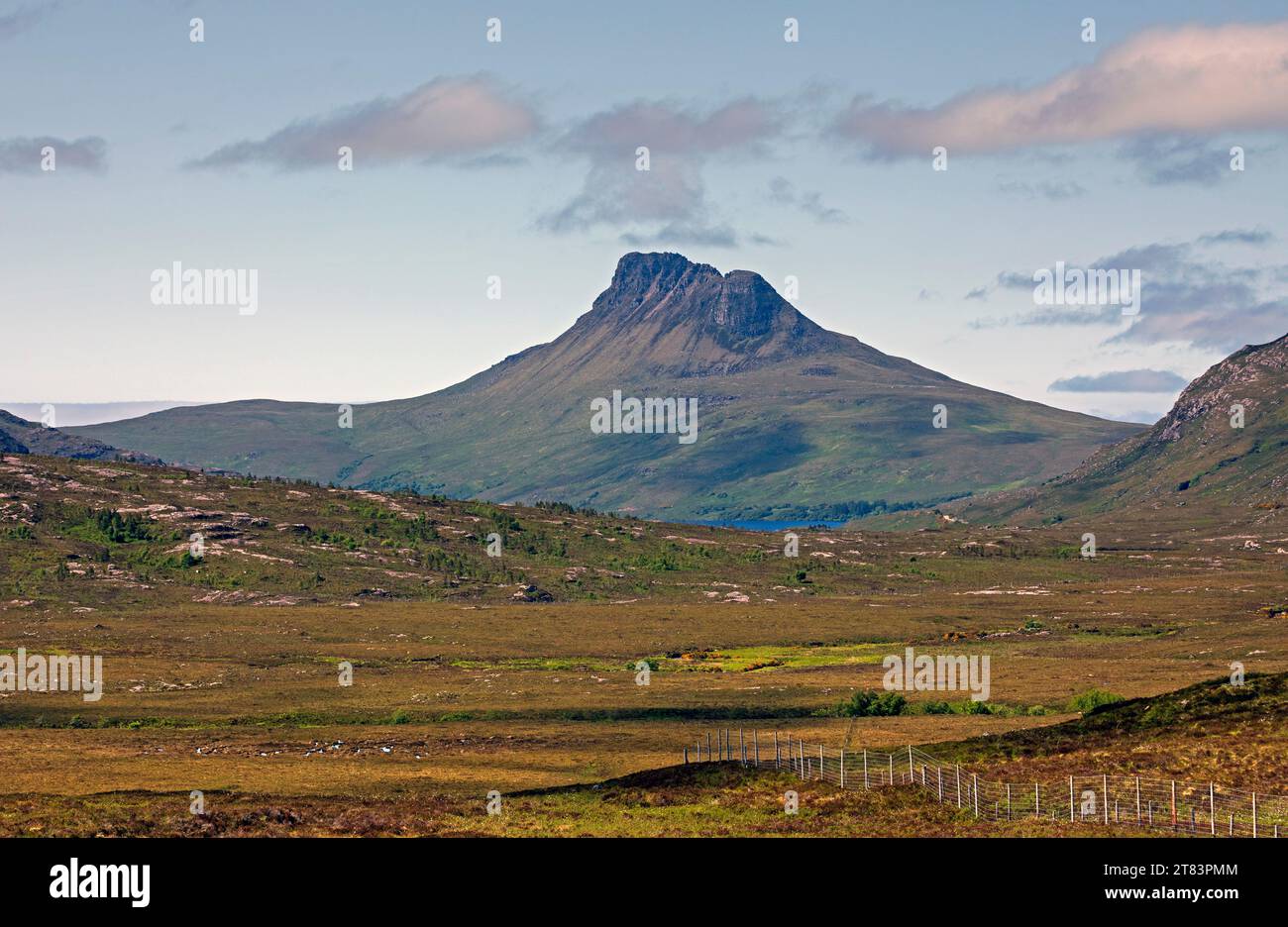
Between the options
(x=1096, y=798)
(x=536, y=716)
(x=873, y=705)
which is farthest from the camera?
(x=536, y=716)

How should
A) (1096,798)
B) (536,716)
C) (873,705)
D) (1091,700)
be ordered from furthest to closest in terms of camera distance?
1. (536,716)
2. (873,705)
3. (1091,700)
4. (1096,798)

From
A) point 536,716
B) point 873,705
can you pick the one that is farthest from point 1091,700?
point 536,716

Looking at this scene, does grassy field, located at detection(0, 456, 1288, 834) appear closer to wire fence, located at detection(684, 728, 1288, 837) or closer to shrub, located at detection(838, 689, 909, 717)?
shrub, located at detection(838, 689, 909, 717)

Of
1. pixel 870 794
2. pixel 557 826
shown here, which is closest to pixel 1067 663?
pixel 870 794

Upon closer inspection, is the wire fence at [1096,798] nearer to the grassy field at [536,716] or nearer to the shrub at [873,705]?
the grassy field at [536,716]

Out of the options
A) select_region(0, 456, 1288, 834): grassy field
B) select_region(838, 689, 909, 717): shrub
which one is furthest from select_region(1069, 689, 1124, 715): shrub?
select_region(838, 689, 909, 717): shrub

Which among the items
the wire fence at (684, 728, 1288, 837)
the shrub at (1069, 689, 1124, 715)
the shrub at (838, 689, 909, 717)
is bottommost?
the shrub at (838, 689, 909, 717)

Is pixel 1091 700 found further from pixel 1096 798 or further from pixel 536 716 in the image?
pixel 1096 798

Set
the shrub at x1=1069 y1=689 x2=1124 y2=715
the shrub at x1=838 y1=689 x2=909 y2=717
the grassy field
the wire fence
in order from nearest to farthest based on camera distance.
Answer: the wire fence
the grassy field
the shrub at x1=1069 y1=689 x2=1124 y2=715
the shrub at x1=838 y1=689 x2=909 y2=717

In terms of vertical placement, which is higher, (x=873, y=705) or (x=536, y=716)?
(x=873, y=705)
